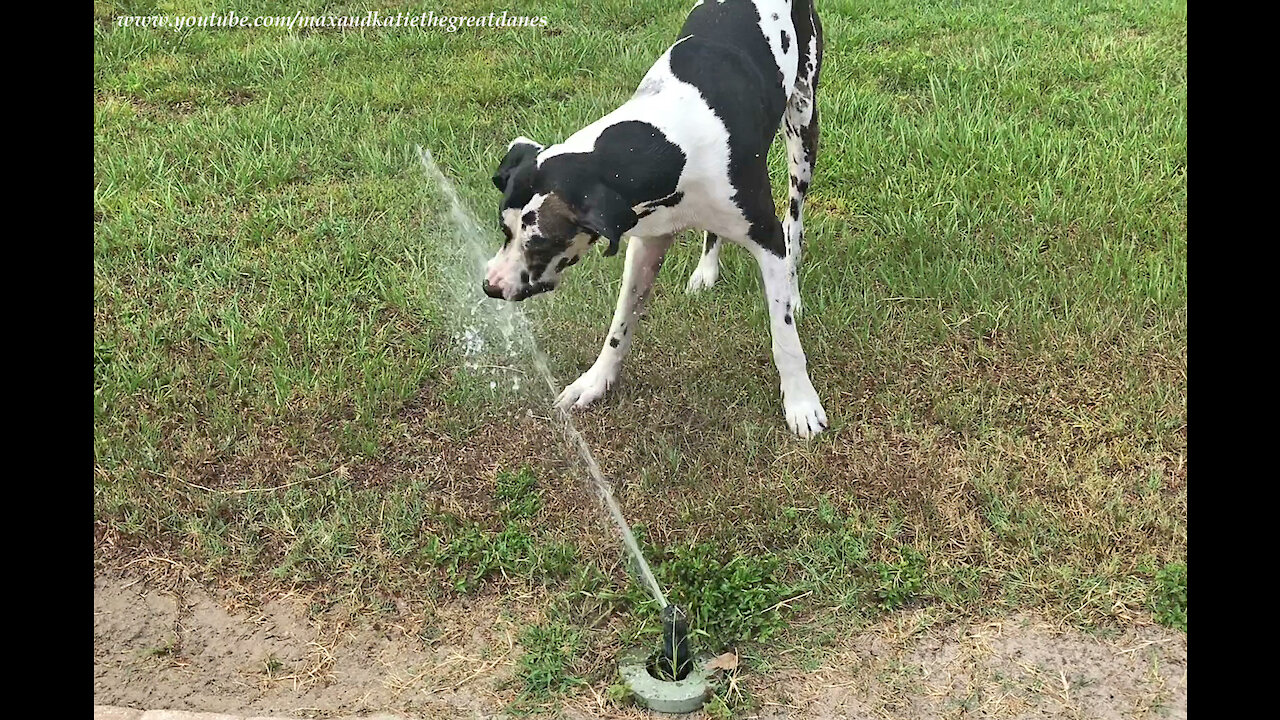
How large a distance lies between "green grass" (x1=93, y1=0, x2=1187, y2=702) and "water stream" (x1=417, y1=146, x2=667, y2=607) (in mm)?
56

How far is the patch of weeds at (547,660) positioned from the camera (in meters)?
2.66

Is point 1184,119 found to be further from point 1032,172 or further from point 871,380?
point 871,380

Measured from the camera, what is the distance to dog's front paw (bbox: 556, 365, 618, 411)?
375 cm

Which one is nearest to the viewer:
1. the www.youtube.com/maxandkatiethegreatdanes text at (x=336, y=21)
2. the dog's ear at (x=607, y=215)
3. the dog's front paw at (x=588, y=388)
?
the dog's ear at (x=607, y=215)

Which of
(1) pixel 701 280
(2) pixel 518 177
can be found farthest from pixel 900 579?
(1) pixel 701 280

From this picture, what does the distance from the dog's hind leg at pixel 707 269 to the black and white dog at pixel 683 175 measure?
316 mm

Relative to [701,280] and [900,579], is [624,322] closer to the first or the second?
[701,280]

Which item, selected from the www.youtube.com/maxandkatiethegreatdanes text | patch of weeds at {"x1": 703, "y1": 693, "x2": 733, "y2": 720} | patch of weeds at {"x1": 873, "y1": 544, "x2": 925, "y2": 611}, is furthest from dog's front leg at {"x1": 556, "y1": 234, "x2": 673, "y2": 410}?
the www.youtube.com/maxandkatiethegreatdanes text

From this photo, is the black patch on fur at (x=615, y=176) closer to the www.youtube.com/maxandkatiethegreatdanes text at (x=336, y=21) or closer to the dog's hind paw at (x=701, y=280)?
the dog's hind paw at (x=701, y=280)

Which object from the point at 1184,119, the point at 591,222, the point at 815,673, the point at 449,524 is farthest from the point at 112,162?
the point at 1184,119

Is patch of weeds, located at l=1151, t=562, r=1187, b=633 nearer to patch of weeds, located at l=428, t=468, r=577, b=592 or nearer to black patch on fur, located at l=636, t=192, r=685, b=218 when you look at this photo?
patch of weeds, located at l=428, t=468, r=577, b=592

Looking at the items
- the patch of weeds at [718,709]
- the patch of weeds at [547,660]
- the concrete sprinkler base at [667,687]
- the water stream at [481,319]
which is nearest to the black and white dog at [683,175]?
the water stream at [481,319]

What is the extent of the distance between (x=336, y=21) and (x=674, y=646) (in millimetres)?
5752

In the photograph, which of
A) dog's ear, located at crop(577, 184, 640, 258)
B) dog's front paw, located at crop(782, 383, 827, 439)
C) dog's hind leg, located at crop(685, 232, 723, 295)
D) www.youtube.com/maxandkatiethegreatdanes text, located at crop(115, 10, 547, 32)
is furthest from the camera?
www.youtube.com/maxandkatiethegreatdanes text, located at crop(115, 10, 547, 32)
